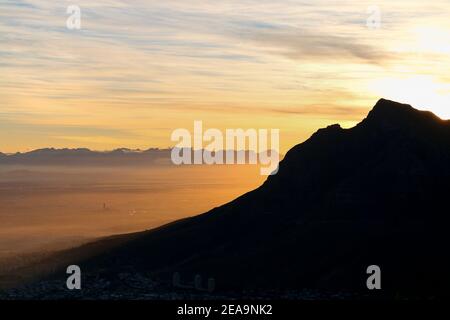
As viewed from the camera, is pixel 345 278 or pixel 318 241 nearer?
pixel 345 278

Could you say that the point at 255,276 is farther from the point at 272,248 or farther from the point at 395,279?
the point at 395,279

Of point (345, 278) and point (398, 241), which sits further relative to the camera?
point (398, 241)
